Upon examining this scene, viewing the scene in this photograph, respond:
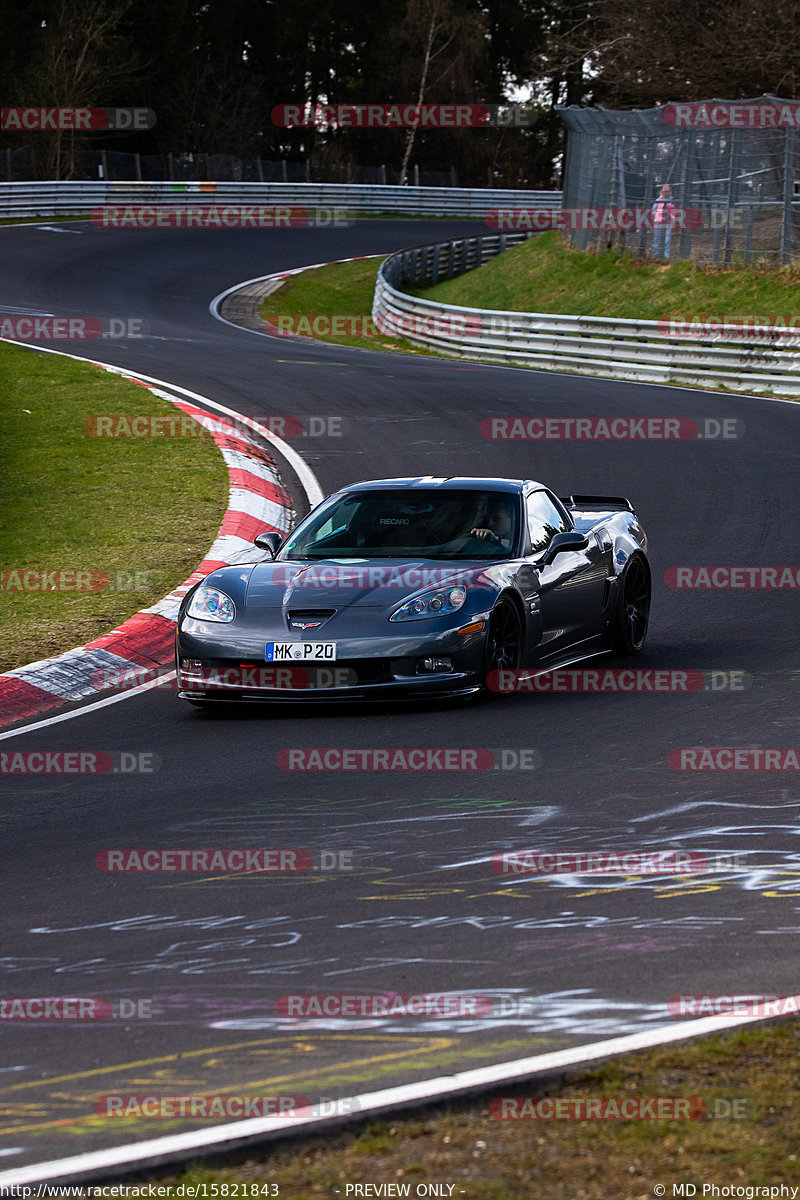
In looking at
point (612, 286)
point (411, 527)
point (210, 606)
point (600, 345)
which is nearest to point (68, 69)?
point (612, 286)

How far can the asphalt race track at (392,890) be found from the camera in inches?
165

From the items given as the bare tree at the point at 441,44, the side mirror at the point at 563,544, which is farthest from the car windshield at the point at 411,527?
the bare tree at the point at 441,44

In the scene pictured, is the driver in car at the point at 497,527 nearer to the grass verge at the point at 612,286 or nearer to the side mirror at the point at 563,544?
the side mirror at the point at 563,544

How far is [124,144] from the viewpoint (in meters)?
67.3

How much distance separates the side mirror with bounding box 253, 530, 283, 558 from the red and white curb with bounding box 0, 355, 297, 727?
0.22 metres

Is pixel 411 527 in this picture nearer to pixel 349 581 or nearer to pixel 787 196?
pixel 349 581

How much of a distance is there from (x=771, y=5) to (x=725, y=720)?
30264 millimetres

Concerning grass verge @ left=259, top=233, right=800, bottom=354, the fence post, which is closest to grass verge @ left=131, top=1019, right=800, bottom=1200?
grass verge @ left=259, top=233, right=800, bottom=354

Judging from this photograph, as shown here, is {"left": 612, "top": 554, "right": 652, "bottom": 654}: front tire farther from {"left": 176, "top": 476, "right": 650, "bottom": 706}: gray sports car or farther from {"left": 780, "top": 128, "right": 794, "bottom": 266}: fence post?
{"left": 780, "top": 128, "right": 794, "bottom": 266}: fence post

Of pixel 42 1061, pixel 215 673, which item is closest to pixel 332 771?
pixel 215 673

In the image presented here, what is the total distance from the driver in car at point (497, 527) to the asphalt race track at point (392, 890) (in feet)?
3.47

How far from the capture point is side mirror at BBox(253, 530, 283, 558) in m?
9.85

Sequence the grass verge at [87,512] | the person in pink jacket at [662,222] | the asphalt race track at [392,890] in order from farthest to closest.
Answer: the person in pink jacket at [662,222] < the grass verge at [87,512] < the asphalt race track at [392,890]

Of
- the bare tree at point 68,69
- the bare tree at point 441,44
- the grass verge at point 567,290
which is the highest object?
the bare tree at point 441,44
